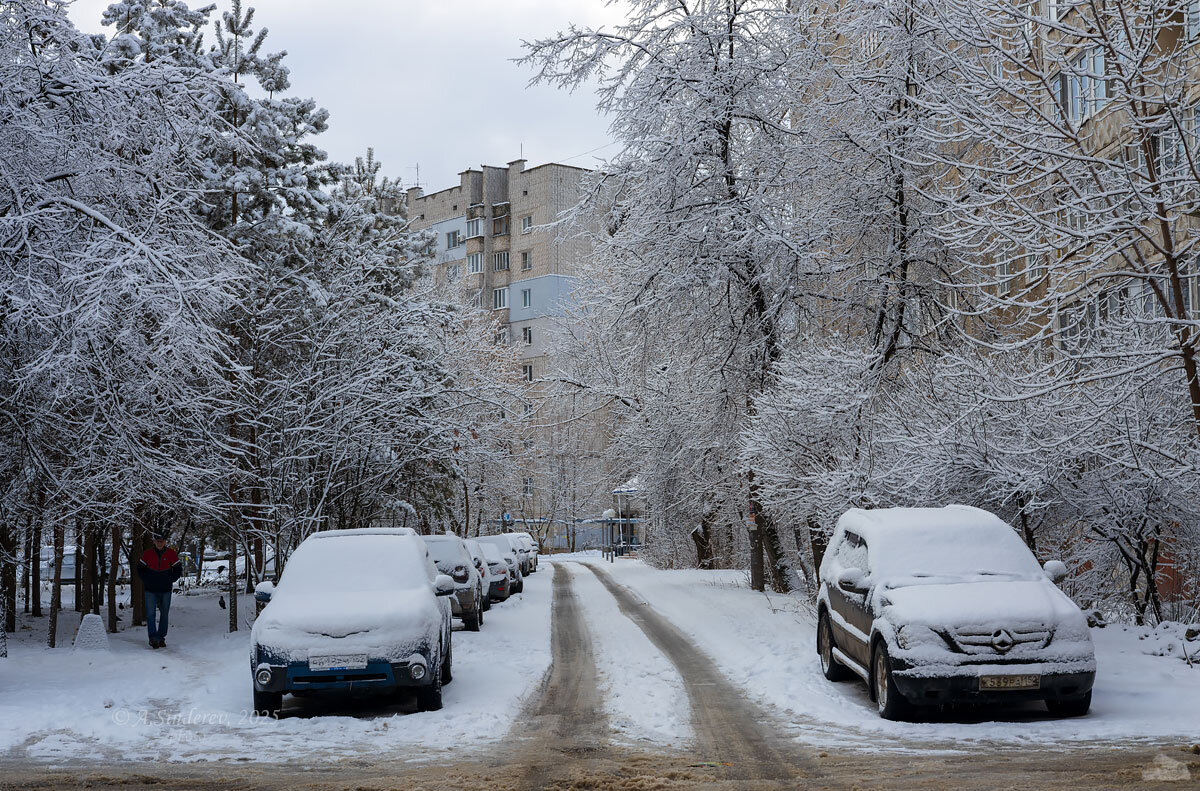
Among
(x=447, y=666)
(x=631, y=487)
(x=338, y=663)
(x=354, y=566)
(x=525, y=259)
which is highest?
(x=525, y=259)

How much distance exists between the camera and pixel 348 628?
408 inches

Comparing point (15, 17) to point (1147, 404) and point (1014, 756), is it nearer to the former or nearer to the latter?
point (1014, 756)

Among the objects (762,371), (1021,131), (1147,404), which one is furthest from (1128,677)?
(762,371)

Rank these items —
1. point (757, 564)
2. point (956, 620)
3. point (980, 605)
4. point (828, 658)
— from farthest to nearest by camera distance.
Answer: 1. point (757, 564)
2. point (828, 658)
3. point (980, 605)
4. point (956, 620)

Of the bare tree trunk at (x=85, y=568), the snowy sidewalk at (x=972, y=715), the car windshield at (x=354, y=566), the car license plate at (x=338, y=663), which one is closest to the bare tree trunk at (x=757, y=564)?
the snowy sidewalk at (x=972, y=715)

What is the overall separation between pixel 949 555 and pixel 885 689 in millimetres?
1625

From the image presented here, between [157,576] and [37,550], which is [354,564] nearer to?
[157,576]

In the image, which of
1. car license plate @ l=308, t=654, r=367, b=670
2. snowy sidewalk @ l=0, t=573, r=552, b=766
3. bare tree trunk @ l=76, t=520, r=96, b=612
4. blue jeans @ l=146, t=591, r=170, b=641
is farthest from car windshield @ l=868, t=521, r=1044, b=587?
bare tree trunk @ l=76, t=520, r=96, b=612

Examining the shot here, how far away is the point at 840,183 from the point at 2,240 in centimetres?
1214

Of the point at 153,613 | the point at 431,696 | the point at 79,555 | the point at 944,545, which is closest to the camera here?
the point at 431,696

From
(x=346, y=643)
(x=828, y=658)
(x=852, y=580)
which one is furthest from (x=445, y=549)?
(x=852, y=580)

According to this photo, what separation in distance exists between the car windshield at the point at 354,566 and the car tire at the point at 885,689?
4.45 metres

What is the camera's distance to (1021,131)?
1155 centimetres

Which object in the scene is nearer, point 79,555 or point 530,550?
point 79,555
